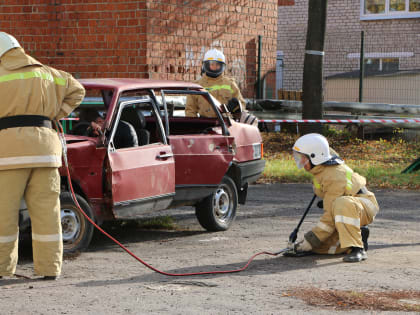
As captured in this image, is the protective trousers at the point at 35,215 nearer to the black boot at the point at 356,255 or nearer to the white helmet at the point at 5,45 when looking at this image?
the white helmet at the point at 5,45

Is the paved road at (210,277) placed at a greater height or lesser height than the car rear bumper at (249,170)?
lesser

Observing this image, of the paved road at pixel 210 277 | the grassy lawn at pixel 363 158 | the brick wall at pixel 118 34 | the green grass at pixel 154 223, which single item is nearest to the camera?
the paved road at pixel 210 277

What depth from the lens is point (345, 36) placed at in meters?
28.1

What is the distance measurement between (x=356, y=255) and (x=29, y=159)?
10.1ft

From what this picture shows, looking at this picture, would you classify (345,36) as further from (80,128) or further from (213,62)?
(80,128)

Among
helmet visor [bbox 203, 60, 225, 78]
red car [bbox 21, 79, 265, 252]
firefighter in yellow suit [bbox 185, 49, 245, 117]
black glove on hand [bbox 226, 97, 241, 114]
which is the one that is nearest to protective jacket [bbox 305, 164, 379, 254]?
red car [bbox 21, 79, 265, 252]

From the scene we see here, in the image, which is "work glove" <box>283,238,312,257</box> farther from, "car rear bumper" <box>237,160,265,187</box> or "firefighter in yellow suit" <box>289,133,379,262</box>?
"car rear bumper" <box>237,160,265,187</box>

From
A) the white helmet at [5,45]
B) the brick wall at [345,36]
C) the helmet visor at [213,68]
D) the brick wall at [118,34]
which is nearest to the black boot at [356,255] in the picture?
the white helmet at [5,45]

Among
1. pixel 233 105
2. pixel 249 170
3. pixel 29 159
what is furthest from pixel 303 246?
pixel 233 105

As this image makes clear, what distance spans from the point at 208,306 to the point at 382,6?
2434 centimetres

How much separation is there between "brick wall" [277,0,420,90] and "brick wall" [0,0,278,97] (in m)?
8.90

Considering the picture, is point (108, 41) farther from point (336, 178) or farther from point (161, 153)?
point (336, 178)

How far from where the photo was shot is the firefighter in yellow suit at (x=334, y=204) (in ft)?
23.8

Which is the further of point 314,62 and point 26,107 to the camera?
point 314,62
